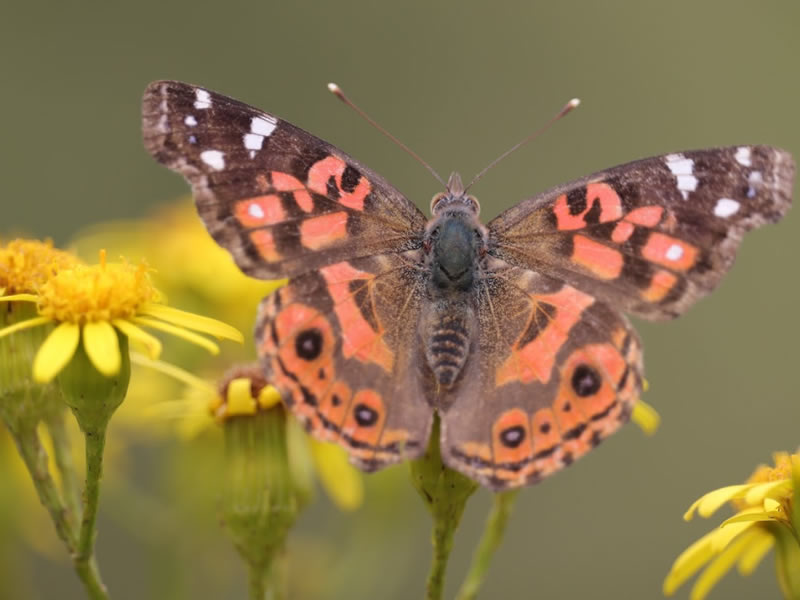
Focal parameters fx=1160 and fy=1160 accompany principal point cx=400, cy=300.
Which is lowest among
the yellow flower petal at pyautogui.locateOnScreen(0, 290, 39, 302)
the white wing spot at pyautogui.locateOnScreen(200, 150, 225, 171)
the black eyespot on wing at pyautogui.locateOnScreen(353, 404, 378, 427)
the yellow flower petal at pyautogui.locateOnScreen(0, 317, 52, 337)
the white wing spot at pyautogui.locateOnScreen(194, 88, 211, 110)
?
the black eyespot on wing at pyautogui.locateOnScreen(353, 404, 378, 427)

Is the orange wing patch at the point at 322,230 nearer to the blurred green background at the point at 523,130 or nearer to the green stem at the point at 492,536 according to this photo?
the green stem at the point at 492,536

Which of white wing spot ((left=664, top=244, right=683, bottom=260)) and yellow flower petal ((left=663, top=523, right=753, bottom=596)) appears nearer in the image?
yellow flower petal ((left=663, top=523, right=753, bottom=596))

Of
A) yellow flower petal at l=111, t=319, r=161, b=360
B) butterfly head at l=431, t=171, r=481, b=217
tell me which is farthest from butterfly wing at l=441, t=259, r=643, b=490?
yellow flower petal at l=111, t=319, r=161, b=360

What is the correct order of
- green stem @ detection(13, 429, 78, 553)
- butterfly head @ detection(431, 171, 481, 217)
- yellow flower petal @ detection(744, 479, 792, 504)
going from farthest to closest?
butterfly head @ detection(431, 171, 481, 217) < green stem @ detection(13, 429, 78, 553) < yellow flower petal @ detection(744, 479, 792, 504)

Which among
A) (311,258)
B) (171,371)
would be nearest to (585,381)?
(311,258)

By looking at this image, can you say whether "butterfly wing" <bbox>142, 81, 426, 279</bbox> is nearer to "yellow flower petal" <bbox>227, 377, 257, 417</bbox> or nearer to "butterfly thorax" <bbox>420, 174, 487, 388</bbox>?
"butterfly thorax" <bbox>420, 174, 487, 388</bbox>

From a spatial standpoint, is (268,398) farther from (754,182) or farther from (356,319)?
(754,182)

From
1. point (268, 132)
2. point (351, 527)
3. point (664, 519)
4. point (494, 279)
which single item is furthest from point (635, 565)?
point (268, 132)
